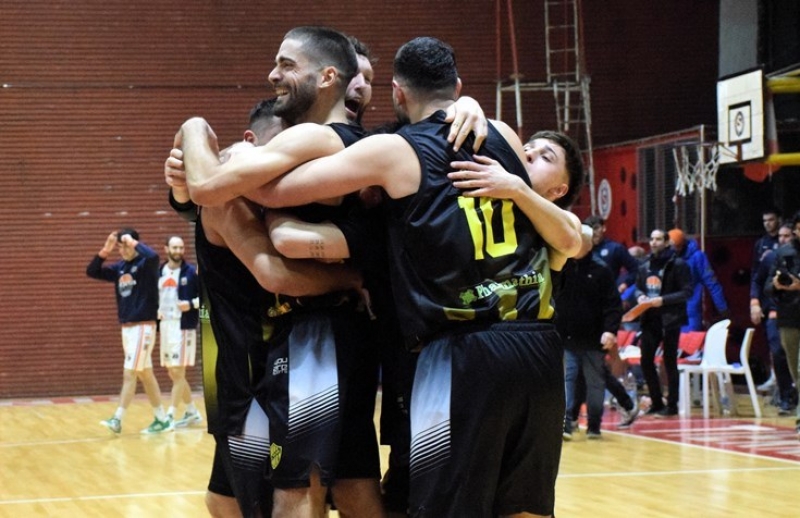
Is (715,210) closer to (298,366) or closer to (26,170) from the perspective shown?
(26,170)

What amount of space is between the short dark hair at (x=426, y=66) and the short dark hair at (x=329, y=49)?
257mm

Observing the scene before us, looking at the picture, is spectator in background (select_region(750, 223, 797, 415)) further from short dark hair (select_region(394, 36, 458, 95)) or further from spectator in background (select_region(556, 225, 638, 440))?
short dark hair (select_region(394, 36, 458, 95))

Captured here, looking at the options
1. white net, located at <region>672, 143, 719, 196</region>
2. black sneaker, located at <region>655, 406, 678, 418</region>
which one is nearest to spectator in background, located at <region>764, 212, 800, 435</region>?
black sneaker, located at <region>655, 406, 678, 418</region>

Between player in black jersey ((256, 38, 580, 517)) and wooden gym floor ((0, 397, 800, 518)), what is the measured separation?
4.16 m

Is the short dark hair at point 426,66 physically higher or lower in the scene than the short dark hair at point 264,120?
higher

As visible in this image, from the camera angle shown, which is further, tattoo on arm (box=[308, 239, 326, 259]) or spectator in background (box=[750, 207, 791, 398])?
spectator in background (box=[750, 207, 791, 398])

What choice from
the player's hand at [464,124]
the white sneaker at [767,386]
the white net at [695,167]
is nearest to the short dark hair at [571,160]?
the player's hand at [464,124]

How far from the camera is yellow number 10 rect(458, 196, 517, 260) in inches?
160

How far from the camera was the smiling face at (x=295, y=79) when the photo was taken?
4.37 meters

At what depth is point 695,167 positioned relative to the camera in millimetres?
17344

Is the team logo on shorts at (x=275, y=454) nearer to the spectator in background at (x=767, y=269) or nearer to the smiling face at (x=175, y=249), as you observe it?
the smiling face at (x=175, y=249)

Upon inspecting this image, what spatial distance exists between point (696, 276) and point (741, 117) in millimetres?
2197

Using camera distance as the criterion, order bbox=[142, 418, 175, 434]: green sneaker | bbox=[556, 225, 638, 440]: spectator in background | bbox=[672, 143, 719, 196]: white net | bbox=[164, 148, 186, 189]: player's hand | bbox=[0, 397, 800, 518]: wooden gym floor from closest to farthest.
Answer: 1. bbox=[164, 148, 186, 189]: player's hand
2. bbox=[0, 397, 800, 518]: wooden gym floor
3. bbox=[556, 225, 638, 440]: spectator in background
4. bbox=[142, 418, 175, 434]: green sneaker
5. bbox=[672, 143, 719, 196]: white net

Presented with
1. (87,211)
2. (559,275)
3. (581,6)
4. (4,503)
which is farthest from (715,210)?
(559,275)
